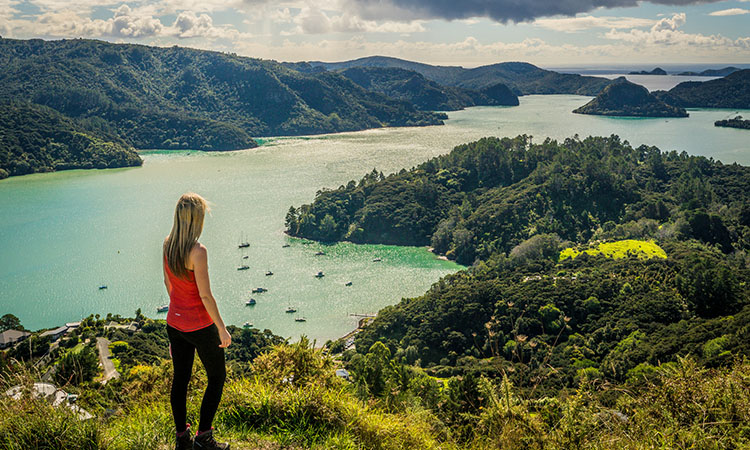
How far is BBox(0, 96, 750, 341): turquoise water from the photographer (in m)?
35.3

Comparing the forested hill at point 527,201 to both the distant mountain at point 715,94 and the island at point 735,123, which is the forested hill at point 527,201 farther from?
the distant mountain at point 715,94

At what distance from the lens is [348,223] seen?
52781 millimetres

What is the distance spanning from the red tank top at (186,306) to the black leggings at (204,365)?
0.20ft

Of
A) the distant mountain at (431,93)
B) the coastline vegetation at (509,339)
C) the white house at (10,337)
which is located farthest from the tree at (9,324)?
the distant mountain at (431,93)

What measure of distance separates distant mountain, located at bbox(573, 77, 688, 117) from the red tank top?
496ft

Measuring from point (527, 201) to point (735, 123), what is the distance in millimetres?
80975

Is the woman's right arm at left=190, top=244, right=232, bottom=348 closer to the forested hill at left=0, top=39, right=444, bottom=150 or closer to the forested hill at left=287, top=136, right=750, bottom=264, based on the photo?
the forested hill at left=287, top=136, right=750, bottom=264

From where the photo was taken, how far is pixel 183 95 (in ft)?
467

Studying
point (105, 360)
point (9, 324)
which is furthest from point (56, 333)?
point (105, 360)

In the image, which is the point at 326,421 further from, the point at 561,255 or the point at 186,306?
the point at 561,255

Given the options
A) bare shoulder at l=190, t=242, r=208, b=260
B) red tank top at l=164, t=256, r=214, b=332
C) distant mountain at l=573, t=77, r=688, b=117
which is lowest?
red tank top at l=164, t=256, r=214, b=332

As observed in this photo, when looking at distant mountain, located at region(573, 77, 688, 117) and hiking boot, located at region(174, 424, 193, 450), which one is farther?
distant mountain, located at region(573, 77, 688, 117)

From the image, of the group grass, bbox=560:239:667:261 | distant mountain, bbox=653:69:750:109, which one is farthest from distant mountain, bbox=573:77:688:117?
grass, bbox=560:239:667:261

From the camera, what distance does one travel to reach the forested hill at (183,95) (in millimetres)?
111250
